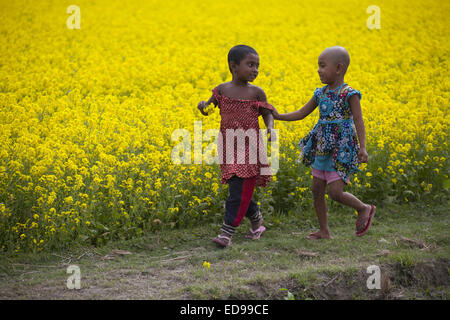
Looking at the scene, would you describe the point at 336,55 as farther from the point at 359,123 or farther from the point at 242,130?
the point at 242,130

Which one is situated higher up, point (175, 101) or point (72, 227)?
point (175, 101)

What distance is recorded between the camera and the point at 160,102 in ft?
→ 24.8

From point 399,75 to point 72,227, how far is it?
6.82m

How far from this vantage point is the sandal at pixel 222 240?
14.7 ft

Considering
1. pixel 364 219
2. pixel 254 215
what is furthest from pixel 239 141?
pixel 364 219

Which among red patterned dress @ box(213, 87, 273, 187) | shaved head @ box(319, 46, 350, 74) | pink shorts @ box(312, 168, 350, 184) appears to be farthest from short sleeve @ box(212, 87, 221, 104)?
pink shorts @ box(312, 168, 350, 184)

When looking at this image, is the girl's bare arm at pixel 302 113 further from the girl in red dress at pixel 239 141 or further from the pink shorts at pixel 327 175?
the pink shorts at pixel 327 175

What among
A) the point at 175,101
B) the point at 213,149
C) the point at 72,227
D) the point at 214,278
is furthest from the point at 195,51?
the point at 214,278

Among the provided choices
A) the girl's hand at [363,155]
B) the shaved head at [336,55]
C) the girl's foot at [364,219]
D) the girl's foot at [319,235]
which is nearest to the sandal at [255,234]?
the girl's foot at [319,235]

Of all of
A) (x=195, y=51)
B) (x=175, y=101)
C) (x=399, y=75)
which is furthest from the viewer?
(x=195, y=51)

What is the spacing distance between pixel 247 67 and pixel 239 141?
61 cm

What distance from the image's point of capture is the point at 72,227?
176 inches

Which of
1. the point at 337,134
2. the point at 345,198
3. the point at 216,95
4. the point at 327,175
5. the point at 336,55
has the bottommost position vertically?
the point at 345,198
